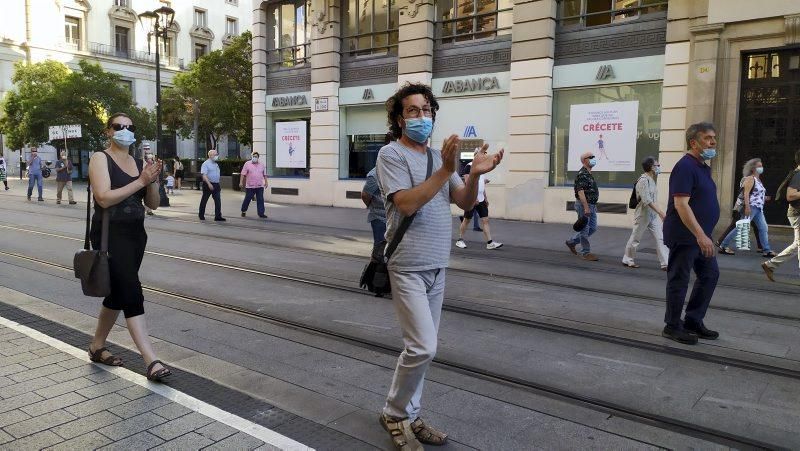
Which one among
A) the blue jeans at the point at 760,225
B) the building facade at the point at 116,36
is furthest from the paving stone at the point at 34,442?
the building facade at the point at 116,36

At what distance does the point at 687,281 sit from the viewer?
215 inches

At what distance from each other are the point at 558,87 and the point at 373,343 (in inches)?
507

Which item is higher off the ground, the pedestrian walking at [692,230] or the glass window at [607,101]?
the glass window at [607,101]

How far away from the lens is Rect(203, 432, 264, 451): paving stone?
10.7 ft

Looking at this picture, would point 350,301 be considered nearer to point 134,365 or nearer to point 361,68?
point 134,365

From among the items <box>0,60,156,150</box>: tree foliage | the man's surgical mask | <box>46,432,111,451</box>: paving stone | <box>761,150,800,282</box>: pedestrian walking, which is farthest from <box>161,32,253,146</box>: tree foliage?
<box>46,432,111,451</box>: paving stone

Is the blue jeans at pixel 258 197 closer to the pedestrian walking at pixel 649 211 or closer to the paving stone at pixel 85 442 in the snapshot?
the pedestrian walking at pixel 649 211

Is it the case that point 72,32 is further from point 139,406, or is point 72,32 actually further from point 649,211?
point 139,406

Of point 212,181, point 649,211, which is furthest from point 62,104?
point 649,211

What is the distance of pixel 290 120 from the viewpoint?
23453mm

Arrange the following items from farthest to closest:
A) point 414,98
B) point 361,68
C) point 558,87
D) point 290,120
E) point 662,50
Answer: point 290,120 → point 361,68 → point 558,87 → point 662,50 → point 414,98

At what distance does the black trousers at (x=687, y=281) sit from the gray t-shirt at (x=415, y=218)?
3.13 metres

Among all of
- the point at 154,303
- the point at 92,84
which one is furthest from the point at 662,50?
the point at 92,84

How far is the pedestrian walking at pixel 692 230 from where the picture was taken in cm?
524
